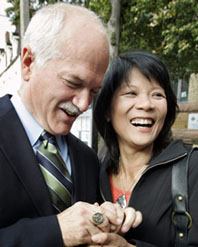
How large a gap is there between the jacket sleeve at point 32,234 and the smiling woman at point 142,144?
603 millimetres

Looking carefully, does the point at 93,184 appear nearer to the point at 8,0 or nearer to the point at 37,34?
the point at 37,34

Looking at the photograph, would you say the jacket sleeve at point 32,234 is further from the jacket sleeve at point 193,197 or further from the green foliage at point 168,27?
the green foliage at point 168,27

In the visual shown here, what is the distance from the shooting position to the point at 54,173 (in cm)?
132

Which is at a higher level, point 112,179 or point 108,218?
point 108,218

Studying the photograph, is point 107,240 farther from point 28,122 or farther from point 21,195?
point 28,122

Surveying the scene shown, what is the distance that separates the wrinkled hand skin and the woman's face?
742 mm

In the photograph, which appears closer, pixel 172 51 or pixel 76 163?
pixel 76 163

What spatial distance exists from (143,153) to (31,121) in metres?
0.97

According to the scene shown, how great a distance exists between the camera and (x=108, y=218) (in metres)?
1.13

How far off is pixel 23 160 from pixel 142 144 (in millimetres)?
933

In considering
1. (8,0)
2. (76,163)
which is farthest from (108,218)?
(8,0)

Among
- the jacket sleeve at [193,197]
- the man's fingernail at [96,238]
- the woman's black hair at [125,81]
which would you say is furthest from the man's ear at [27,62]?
the jacket sleeve at [193,197]

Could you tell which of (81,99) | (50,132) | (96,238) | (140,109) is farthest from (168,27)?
(96,238)

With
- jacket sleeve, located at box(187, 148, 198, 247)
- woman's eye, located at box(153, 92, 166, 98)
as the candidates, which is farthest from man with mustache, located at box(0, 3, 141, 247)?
woman's eye, located at box(153, 92, 166, 98)
